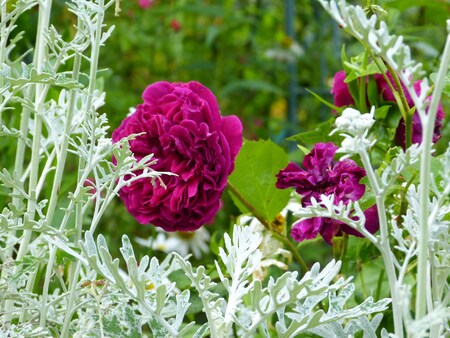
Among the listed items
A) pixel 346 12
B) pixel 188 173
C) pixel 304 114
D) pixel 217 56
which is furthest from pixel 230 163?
pixel 304 114

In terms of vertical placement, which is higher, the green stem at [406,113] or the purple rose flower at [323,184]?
the green stem at [406,113]

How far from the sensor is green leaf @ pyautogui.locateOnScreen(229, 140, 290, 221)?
2.25ft

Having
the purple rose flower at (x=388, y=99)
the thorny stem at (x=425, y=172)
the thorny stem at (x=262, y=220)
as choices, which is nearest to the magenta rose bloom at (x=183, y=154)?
the thorny stem at (x=262, y=220)

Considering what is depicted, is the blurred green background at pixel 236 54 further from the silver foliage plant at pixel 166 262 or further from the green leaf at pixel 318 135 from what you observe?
the silver foliage plant at pixel 166 262

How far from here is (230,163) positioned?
0.65 m

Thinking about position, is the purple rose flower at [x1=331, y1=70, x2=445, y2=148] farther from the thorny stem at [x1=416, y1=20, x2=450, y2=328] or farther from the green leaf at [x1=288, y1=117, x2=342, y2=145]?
the thorny stem at [x1=416, y1=20, x2=450, y2=328]

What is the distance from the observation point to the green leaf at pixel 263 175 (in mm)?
686

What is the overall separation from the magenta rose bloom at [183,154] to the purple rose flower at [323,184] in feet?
0.19

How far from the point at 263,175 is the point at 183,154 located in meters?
0.08

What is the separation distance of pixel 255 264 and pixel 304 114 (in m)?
1.79

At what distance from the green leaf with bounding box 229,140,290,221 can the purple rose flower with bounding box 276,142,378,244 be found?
0.07 m

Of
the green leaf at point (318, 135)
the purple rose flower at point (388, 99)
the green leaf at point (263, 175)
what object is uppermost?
the purple rose flower at point (388, 99)

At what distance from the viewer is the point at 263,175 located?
2.27 ft

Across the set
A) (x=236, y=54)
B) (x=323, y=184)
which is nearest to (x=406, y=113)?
(x=323, y=184)
